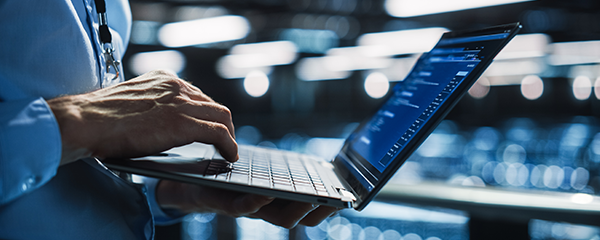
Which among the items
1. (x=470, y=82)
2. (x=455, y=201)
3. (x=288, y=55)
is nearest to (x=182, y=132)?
(x=470, y=82)

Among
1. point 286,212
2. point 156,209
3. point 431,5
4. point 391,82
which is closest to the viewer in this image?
point 286,212

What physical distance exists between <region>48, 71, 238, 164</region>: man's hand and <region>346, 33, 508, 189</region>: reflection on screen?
0.27 meters

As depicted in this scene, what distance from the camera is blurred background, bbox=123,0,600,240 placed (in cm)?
226

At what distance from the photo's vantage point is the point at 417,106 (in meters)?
0.63

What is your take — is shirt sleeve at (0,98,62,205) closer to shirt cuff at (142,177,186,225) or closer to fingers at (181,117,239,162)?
fingers at (181,117,239,162)

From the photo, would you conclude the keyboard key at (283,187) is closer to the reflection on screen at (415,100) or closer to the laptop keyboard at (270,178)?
the laptop keyboard at (270,178)

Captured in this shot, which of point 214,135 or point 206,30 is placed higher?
point 206,30

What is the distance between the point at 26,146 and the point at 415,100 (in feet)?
1.90

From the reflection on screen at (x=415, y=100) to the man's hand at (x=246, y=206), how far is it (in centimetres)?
11

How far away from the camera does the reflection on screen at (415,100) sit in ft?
1.85

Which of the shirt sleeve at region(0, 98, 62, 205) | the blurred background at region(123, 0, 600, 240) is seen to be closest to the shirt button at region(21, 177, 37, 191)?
the shirt sleeve at region(0, 98, 62, 205)

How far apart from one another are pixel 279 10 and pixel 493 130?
5.57 meters

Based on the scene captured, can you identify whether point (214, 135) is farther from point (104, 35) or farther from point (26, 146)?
point (104, 35)

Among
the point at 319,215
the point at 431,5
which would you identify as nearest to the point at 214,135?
the point at 319,215
